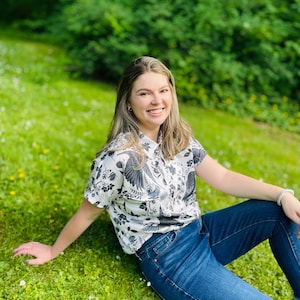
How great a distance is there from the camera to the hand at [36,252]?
110 inches

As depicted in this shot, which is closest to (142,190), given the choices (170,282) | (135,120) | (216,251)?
(135,120)

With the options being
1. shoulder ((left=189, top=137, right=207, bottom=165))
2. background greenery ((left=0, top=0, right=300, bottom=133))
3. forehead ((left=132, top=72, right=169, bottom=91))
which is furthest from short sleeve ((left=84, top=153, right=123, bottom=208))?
background greenery ((left=0, top=0, right=300, bottom=133))

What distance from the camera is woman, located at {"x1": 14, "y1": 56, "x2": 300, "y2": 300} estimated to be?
2.45 metres

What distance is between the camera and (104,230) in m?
3.26

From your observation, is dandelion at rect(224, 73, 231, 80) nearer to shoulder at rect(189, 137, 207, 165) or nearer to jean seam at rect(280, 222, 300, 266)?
shoulder at rect(189, 137, 207, 165)

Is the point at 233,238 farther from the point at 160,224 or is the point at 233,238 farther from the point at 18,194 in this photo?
the point at 18,194

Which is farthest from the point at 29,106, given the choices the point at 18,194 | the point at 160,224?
the point at 160,224

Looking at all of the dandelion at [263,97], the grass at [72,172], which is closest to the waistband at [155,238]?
the grass at [72,172]

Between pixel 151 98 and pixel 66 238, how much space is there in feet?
3.21

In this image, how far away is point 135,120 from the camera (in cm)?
261

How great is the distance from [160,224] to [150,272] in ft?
0.95

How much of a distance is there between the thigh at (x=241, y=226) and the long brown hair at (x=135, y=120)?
511mm

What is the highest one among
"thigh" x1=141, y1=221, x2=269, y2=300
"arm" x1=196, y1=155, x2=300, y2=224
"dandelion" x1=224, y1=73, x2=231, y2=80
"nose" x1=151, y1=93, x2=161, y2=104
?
"nose" x1=151, y1=93, x2=161, y2=104

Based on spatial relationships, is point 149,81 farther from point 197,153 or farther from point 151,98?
point 197,153
